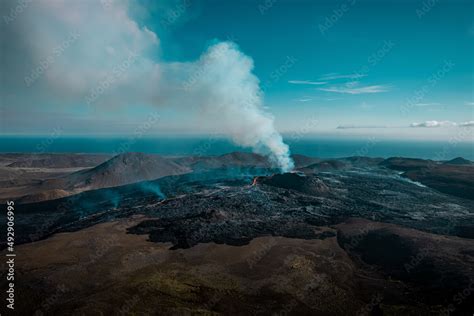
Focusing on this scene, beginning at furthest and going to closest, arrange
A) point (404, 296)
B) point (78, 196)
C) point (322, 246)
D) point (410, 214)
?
point (78, 196), point (410, 214), point (322, 246), point (404, 296)

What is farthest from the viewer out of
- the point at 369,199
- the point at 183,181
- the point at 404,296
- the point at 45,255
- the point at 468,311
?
the point at 183,181

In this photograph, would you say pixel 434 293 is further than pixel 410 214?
No

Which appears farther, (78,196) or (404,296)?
(78,196)

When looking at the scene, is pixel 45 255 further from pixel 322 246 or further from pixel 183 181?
pixel 183 181

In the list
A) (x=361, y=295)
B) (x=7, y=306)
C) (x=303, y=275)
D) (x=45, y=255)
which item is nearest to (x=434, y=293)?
(x=361, y=295)

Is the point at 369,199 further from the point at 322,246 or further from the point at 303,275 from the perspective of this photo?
the point at 303,275

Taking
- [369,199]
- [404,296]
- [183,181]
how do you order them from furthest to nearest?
1. [183,181]
2. [369,199]
3. [404,296]

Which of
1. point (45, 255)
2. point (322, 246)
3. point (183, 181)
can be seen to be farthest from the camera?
point (183, 181)

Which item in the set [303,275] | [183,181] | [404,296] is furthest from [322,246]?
[183,181]
